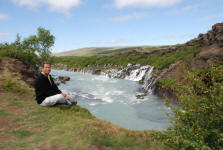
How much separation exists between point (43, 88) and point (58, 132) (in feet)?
11.5

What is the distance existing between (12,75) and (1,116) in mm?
9904

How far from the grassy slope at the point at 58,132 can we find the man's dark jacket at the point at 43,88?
0.68m

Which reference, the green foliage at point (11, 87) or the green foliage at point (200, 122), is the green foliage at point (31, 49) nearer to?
the green foliage at point (11, 87)

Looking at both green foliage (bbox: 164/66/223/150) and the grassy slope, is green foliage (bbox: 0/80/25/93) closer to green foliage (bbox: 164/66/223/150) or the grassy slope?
the grassy slope

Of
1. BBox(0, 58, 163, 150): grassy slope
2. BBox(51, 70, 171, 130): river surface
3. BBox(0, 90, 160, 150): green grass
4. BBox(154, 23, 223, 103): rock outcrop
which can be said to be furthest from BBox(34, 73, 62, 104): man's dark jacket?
BBox(154, 23, 223, 103): rock outcrop

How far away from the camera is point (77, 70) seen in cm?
6738

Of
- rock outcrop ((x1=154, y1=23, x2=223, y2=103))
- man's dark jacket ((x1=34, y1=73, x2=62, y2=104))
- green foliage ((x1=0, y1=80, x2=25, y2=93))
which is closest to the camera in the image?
man's dark jacket ((x1=34, y1=73, x2=62, y2=104))

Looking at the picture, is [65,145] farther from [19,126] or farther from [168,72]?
[168,72]

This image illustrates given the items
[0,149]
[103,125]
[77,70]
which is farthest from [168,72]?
[77,70]

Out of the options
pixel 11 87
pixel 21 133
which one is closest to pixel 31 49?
pixel 11 87

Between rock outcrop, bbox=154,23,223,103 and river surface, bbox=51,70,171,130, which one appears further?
rock outcrop, bbox=154,23,223,103

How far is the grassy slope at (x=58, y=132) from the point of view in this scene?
644cm

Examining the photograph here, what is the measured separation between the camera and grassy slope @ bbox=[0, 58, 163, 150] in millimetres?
6441

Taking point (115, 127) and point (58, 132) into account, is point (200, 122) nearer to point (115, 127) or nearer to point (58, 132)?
point (115, 127)
